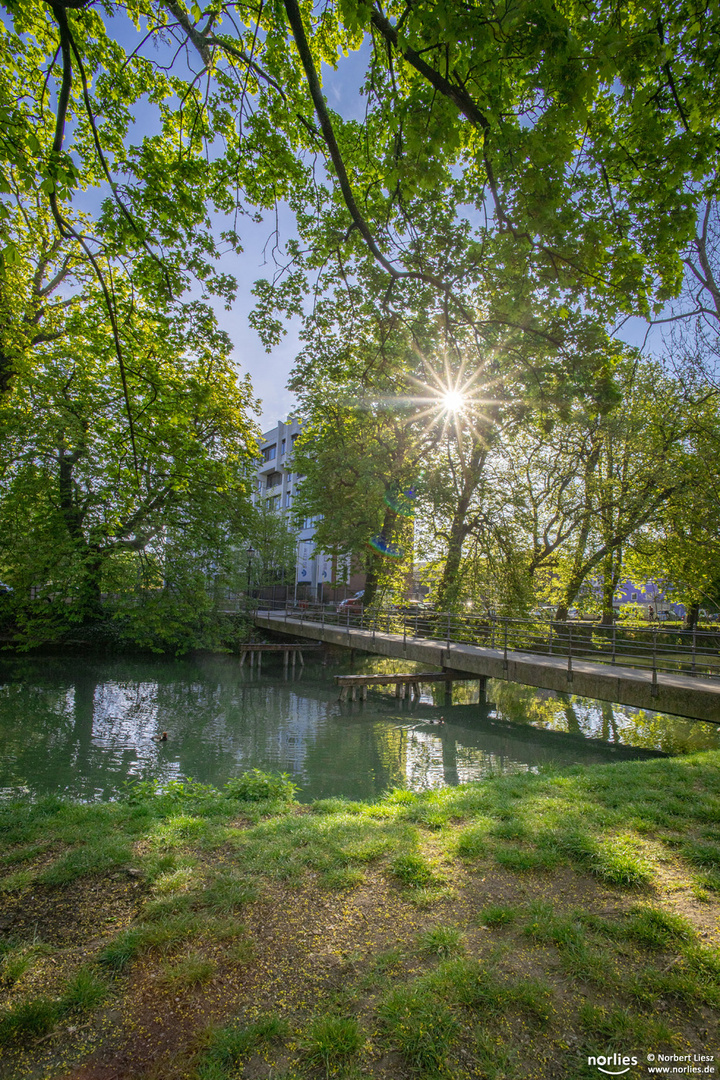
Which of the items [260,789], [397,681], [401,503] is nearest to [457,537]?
[401,503]

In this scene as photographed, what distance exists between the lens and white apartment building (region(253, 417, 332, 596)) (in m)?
46.7

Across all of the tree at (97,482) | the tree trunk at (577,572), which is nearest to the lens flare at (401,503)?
the tree at (97,482)

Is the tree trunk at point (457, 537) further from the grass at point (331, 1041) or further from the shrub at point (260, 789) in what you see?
the grass at point (331, 1041)

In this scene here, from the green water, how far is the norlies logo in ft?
20.6

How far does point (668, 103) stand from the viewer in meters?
3.77

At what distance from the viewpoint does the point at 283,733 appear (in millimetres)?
13078

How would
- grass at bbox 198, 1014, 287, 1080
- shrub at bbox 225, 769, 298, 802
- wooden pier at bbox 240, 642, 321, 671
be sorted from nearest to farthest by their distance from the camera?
grass at bbox 198, 1014, 287, 1080 → shrub at bbox 225, 769, 298, 802 → wooden pier at bbox 240, 642, 321, 671

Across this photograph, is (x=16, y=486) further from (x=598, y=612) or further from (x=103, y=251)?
(x=598, y=612)

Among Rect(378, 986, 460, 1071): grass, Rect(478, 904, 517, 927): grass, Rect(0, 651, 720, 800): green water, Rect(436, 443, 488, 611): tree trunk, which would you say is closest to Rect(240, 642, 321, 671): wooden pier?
Rect(0, 651, 720, 800): green water

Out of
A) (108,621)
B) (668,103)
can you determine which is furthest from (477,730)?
(108,621)

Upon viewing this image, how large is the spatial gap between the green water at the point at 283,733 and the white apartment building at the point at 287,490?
25810 mm

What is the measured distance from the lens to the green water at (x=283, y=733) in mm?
9453

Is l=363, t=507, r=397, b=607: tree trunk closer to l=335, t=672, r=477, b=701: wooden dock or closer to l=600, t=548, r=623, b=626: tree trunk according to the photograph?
l=335, t=672, r=477, b=701: wooden dock

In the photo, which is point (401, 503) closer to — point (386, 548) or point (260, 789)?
point (386, 548)
